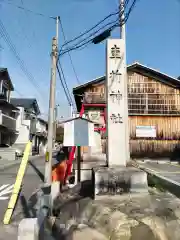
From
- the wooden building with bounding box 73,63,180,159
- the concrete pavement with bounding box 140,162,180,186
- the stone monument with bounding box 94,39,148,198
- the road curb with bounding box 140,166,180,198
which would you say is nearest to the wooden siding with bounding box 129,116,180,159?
the wooden building with bounding box 73,63,180,159

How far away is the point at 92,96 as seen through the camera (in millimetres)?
19453

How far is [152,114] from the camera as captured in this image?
1975cm

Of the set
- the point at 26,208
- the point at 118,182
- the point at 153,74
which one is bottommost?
the point at 26,208

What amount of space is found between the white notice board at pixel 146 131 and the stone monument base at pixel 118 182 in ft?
45.0

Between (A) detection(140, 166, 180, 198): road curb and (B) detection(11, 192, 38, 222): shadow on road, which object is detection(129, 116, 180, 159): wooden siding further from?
(B) detection(11, 192, 38, 222): shadow on road

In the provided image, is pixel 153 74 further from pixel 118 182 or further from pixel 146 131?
pixel 118 182

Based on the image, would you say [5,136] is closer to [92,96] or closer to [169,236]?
[92,96]

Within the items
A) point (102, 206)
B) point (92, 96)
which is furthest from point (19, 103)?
point (102, 206)

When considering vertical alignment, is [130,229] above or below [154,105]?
below

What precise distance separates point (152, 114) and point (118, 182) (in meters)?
14.6

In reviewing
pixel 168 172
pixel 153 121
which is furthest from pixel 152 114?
pixel 168 172

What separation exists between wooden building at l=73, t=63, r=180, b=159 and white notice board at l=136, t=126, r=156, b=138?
20 cm

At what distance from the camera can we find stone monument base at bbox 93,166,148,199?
6.17m

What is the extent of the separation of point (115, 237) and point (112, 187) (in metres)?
1.86
